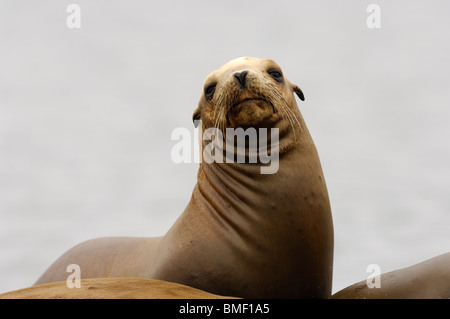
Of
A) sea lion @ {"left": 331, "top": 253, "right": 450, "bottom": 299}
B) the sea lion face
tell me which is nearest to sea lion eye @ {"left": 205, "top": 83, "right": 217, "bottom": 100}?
the sea lion face

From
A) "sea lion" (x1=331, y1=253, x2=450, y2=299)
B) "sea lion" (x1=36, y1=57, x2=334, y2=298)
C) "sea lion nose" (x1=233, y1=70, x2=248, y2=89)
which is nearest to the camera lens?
"sea lion" (x1=331, y1=253, x2=450, y2=299)

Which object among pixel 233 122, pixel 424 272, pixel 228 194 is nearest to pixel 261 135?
pixel 233 122

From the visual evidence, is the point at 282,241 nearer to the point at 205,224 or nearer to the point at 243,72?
the point at 205,224

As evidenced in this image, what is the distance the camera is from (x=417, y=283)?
3711mm

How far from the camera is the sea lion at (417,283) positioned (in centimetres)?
350

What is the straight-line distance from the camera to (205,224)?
198 inches

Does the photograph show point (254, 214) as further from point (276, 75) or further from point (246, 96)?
point (276, 75)

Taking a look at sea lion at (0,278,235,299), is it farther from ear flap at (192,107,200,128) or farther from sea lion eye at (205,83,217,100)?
ear flap at (192,107,200,128)

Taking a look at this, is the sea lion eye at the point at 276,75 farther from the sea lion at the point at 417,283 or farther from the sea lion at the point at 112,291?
the sea lion at the point at 112,291

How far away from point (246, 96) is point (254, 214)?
981 mm

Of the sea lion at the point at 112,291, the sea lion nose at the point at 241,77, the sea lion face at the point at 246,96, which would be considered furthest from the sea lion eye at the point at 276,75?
the sea lion at the point at 112,291

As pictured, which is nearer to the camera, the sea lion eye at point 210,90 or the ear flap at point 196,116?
the sea lion eye at point 210,90

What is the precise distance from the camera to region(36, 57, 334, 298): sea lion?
4648 millimetres

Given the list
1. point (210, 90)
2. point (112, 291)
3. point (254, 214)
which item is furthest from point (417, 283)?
point (210, 90)
